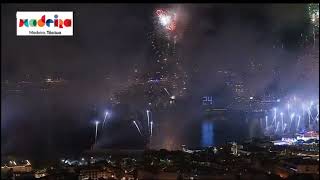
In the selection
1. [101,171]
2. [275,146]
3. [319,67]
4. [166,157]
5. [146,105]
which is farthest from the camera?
[146,105]

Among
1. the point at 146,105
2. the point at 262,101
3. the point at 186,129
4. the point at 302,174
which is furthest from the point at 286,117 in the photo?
the point at 302,174

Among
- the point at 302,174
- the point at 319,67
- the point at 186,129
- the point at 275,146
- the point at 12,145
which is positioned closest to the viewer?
the point at 302,174

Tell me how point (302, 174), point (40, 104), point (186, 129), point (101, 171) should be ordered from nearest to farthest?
point (302, 174) < point (101, 171) < point (186, 129) < point (40, 104)

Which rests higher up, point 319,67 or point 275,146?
point 319,67

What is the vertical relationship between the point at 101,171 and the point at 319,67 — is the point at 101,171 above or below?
below

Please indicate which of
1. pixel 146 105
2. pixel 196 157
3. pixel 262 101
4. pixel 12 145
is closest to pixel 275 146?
pixel 196 157

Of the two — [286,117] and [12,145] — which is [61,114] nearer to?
[12,145]

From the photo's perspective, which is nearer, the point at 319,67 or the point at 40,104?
the point at 319,67

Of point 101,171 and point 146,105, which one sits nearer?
point 101,171

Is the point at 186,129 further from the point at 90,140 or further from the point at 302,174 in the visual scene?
the point at 302,174
